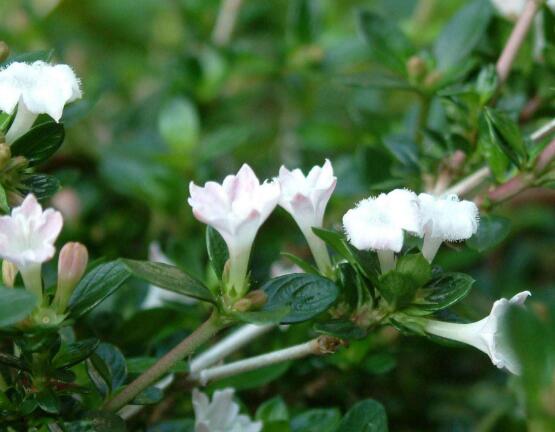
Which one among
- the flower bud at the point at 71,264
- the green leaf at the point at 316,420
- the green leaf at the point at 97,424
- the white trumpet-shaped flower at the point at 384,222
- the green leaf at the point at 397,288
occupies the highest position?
the flower bud at the point at 71,264

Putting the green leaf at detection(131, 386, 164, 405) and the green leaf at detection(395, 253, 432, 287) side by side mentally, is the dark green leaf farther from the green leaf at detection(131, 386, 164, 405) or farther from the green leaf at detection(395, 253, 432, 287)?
the green leaf at detection(131, 386, 164, 405)

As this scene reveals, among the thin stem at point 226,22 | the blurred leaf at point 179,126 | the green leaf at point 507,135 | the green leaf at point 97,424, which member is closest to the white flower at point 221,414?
the green leaf at point 97,424

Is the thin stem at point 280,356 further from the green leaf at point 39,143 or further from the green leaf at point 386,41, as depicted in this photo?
the green leaf at point 386,41

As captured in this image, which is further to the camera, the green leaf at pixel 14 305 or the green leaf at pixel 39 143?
the green leaf at pixel 39 143

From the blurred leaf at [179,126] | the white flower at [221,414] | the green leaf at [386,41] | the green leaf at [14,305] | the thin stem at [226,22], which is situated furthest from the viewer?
the thin stem at [226,22]

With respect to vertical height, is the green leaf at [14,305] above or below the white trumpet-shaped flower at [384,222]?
above

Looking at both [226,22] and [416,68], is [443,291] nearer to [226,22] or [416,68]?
[416,68]

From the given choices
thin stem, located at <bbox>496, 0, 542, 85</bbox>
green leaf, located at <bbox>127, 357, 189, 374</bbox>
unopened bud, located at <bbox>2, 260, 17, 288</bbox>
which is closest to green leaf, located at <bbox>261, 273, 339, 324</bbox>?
green leaf, located at <bbox>127, 357, 189, 374</bbox>
